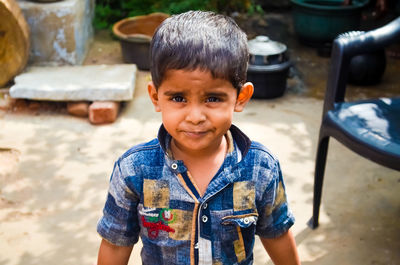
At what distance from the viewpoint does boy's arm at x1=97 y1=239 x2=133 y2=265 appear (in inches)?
65.3

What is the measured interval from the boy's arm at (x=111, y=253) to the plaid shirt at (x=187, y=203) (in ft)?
0.22

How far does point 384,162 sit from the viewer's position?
7.49 ft

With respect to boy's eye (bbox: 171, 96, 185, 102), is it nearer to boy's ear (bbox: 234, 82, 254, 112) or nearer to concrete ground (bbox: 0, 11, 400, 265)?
boy's ear (bbox: 234, 82, 254, 112)

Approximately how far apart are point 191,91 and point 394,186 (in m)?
2.44

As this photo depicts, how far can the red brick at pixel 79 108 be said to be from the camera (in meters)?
4.33

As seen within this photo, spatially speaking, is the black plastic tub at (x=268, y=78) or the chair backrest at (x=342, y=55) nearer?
the chair backrest at (x=342, y=55)

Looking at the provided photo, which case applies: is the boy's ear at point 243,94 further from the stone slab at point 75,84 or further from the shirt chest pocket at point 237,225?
the stone slab at point 75,84

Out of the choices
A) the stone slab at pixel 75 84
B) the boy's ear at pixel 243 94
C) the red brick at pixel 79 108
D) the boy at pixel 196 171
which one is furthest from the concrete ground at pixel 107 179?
the boy's ear at pixel 243 94

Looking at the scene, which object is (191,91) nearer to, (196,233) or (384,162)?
(196,233)

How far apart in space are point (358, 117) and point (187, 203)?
1372mm

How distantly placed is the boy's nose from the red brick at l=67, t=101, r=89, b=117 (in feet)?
10.2

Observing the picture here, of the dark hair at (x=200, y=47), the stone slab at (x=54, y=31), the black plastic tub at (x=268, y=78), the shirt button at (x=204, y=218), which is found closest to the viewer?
the dark hair at (x=200, y=47)

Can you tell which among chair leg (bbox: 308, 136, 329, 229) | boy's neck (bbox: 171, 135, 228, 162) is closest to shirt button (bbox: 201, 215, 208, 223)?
boy's neck (bbox: 171, 135, 228, 162)

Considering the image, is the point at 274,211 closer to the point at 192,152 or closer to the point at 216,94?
the point at 192,152
